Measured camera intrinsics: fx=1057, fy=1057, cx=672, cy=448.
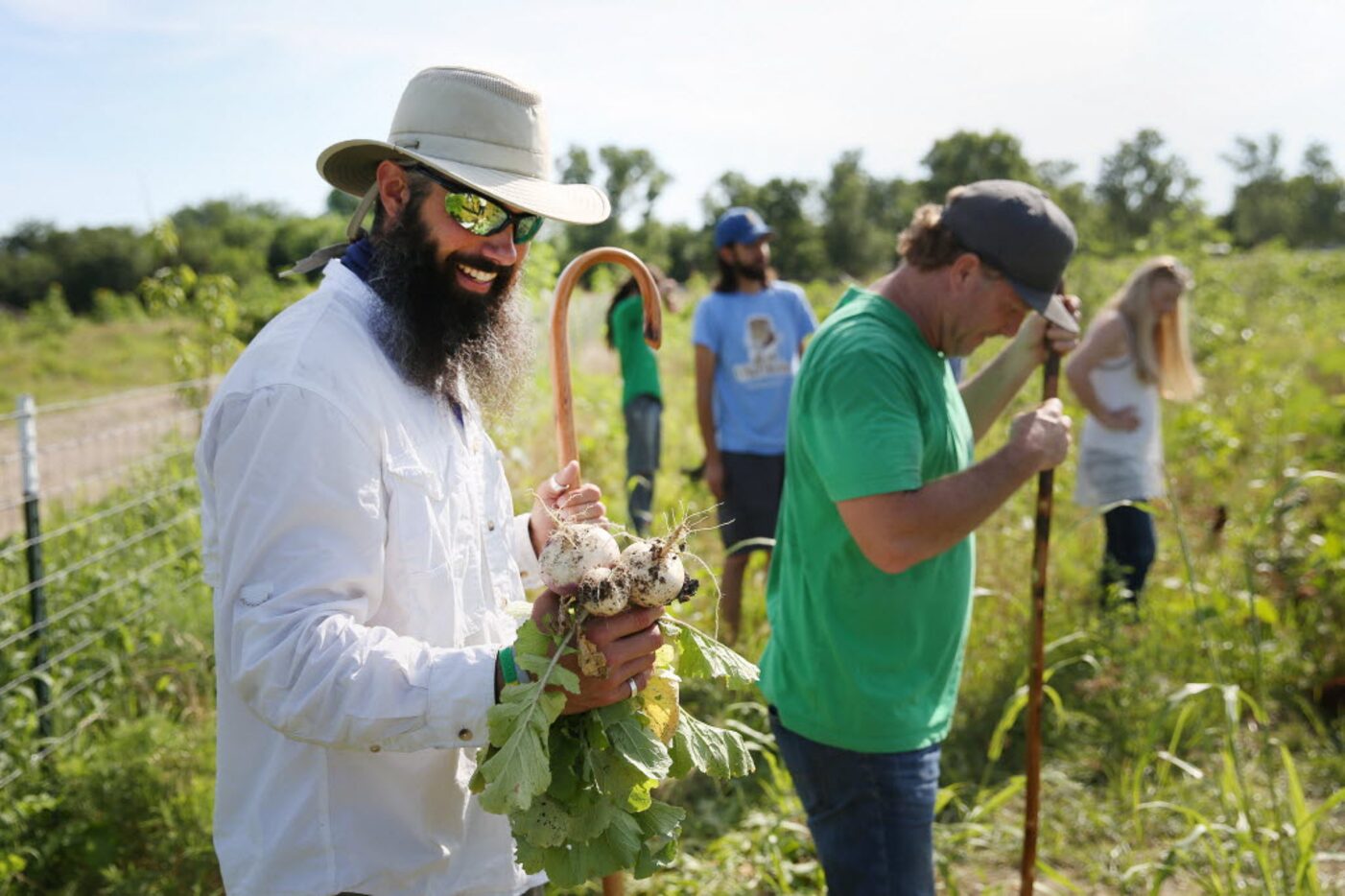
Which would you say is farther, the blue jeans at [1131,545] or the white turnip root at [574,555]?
the blue jeans at [1131,545]

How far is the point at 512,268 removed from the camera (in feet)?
6.28

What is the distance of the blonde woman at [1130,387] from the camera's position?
4.73 m

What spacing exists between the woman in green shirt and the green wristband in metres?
4.61

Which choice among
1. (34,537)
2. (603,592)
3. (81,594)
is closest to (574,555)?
(603,592)

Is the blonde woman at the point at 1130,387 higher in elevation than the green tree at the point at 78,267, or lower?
lower

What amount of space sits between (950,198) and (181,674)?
357cm

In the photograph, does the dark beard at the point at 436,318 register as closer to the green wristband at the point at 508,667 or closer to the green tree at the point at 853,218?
the green wristband at the point at 508,667

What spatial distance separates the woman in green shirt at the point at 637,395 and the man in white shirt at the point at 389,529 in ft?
13.5

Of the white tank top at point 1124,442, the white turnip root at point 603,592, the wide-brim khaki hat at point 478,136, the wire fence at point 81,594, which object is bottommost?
the wire fence at point 81,594

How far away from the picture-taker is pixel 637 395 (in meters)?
6.18

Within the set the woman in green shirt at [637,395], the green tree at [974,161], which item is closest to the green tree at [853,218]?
the green tree at [974,161]

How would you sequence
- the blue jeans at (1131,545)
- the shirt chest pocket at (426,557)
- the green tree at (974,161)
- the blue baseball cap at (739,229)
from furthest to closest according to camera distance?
1. the green tree at (974,161)
2. the blue baseball cap at (739,229)
3. the blue jeans at (1131,545)
4. the shirt chest pocket at (426,557)

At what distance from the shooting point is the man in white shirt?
1402 mm

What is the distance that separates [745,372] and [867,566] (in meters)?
2.94
